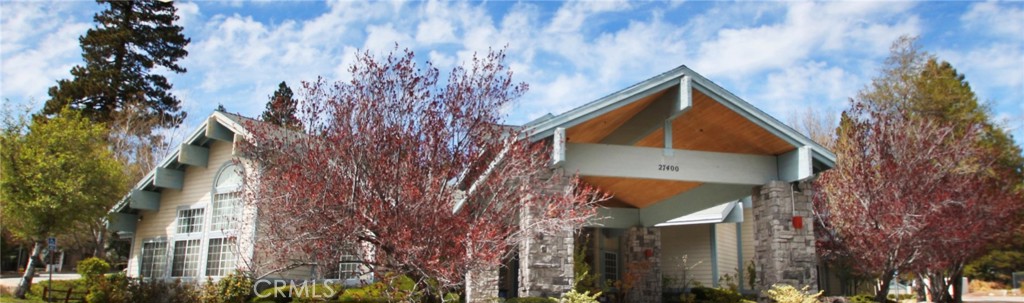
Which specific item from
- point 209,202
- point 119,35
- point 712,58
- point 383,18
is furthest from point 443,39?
point 119,35

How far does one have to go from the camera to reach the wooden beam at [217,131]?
20.3 m

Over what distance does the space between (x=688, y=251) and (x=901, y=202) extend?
7539 mm

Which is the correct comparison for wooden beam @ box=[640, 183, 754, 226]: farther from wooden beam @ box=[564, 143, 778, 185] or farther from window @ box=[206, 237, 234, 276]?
window @ box=[206, 237, 234, 276]

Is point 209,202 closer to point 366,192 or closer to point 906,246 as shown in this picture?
point 366,192

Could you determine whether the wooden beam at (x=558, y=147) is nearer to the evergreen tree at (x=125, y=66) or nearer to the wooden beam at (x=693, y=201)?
the wooden beam at (x=693, y=201)

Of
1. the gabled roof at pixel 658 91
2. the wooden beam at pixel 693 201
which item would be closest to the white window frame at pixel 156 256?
the gabled roof at pixel 658 91

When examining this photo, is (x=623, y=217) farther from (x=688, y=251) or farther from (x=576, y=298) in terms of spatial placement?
(x=576, y=298)

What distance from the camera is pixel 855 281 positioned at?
89.2 feet

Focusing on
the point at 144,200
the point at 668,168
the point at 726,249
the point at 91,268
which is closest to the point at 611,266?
the point at 726,249

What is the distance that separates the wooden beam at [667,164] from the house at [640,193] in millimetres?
22

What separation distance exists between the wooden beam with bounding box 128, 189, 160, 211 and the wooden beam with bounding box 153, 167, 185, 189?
1.02 metres

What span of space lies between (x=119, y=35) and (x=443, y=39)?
32561 millimetres

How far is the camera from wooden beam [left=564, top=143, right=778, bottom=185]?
49.4ft

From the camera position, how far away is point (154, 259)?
22234mm
